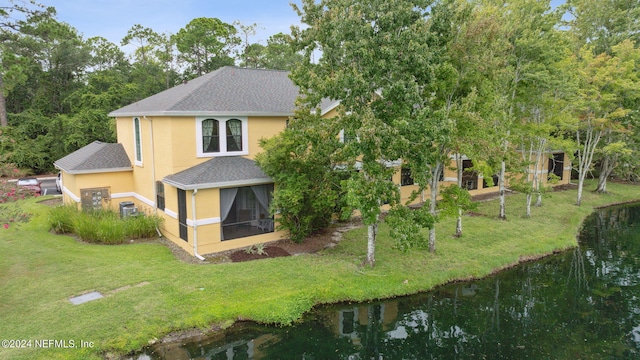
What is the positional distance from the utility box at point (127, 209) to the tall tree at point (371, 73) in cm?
1025

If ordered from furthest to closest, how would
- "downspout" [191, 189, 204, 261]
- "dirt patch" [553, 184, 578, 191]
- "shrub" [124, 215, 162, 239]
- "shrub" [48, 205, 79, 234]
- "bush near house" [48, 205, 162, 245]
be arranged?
"dirt patch" [553, 184, 578, 191], "shrub" [48, 205, 79, 234], "shrub" [124, 215, 162, 239], "bush near house" [48, 205, 162, 245], "downspout" [191, 189, 204, 261]

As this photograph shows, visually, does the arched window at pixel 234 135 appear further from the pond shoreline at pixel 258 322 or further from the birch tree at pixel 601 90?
the birch tree at pixel 601 90

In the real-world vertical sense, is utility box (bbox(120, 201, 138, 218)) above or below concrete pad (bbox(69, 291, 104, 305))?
above

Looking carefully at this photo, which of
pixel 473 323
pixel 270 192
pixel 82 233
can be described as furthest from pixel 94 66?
pixel 473 323

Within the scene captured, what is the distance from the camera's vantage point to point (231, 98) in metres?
17.0

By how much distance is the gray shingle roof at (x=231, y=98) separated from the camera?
51.4 ft

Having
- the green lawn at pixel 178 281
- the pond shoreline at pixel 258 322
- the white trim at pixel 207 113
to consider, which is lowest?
the pond shoreline at pixel 258 322

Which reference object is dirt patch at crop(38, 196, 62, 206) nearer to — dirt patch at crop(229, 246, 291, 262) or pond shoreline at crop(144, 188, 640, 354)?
dirt patch at crop(229, 246, 291, 262)

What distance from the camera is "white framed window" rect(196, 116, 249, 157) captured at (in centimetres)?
1592

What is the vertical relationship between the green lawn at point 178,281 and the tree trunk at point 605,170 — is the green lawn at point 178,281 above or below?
below

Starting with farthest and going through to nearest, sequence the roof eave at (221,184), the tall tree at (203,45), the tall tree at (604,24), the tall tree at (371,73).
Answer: the tall tree at (203,45) < the tall tree at (604,24) < the roof eave at (221,184) < the tall tree at (371,73)

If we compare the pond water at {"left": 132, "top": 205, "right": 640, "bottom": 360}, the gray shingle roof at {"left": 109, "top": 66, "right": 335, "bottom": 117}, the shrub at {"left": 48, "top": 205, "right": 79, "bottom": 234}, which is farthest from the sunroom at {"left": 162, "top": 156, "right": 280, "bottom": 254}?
the pond water at {"left": 132, "top": 205, "right": 640, "bottom": 360}

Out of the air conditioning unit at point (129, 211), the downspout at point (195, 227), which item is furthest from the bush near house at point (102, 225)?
the downspout at point (195, 227)

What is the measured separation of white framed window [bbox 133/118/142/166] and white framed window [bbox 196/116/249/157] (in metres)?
4.24
